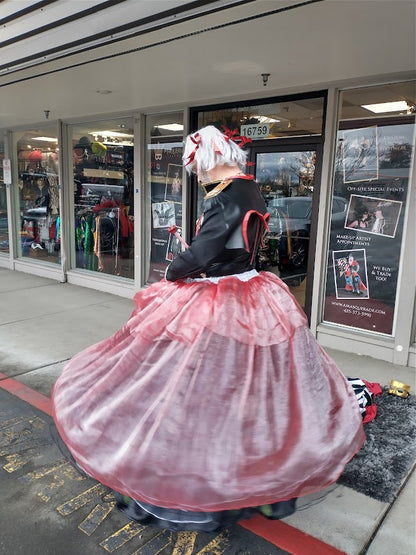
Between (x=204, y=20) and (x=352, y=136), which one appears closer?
(x=204, y=20)

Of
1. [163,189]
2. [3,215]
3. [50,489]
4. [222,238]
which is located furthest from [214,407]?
[3,215]

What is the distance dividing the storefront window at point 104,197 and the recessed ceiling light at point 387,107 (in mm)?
3663

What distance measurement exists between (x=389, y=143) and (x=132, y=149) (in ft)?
12.8

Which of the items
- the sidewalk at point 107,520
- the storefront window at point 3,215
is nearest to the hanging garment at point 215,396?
the sidewalk at point 107,520

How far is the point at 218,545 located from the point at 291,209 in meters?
A: 4.13

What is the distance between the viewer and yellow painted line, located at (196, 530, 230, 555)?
6.82ft

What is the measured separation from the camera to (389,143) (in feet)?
14.5

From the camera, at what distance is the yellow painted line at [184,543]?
2.08 m

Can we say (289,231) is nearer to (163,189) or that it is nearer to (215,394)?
(163,189)

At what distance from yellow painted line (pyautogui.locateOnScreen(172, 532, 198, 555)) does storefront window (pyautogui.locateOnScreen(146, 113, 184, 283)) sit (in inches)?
179

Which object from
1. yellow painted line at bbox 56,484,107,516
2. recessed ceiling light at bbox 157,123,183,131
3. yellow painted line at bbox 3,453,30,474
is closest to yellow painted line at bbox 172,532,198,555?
yellow painted line at bbox 56,484,107,516

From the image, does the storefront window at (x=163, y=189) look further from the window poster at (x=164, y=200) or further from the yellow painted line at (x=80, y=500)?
the yellow painted line at (x=80, y=500)

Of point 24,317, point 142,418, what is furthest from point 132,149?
point 142,418

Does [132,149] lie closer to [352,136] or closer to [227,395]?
[352,136]
